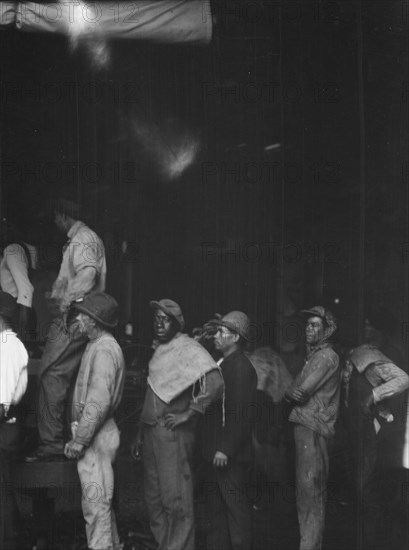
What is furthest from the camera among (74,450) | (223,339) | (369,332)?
(369,332)

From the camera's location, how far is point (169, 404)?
6.61 metres

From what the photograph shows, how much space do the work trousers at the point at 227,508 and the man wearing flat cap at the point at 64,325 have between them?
42.3 inches

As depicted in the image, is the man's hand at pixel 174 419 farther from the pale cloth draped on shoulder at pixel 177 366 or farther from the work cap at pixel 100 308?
the work cap at pixel 100 308

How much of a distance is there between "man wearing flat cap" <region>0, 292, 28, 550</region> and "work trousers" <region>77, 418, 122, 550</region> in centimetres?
48

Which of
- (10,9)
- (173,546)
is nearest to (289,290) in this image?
(173,546)

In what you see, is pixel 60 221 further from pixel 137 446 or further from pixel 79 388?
pixel 137 446

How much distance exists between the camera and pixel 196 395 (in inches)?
261

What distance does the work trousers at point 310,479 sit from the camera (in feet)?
22.3

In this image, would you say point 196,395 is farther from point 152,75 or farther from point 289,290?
point 152,75

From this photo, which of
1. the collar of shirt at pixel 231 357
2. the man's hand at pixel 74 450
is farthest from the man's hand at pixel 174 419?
the man's hand at pixel 74 450

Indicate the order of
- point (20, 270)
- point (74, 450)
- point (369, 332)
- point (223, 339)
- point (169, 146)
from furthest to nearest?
1. point (369, 332)
2. point (169, 146)
3. point (223, 339)
4. point (20, 270)
5. point (74, 450)

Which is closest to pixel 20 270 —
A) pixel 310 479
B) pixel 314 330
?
pixel 314 330

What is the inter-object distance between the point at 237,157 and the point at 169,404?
71.9 inches

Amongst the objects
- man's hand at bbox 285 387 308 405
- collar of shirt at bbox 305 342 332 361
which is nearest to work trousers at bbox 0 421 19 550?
man's hand at bbox 285 387 308 405
